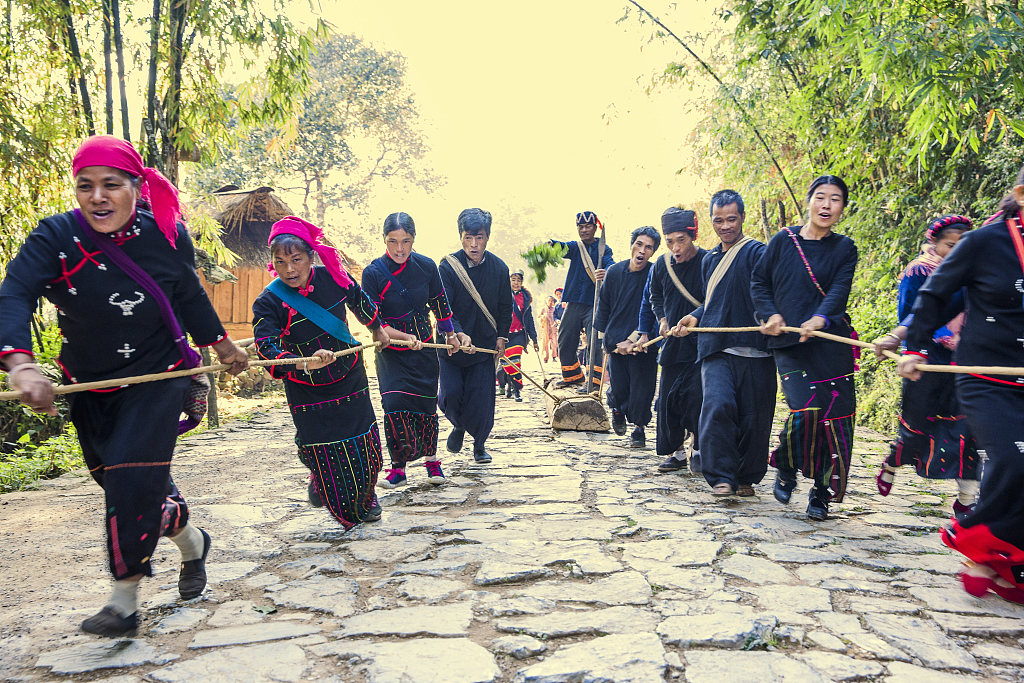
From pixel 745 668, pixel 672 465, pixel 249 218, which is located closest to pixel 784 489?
pixel 672 465

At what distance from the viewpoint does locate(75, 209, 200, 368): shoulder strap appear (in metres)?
2.96

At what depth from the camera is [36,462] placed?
6.89 meters

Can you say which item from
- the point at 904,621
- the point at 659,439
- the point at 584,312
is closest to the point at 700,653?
the point at 904,621

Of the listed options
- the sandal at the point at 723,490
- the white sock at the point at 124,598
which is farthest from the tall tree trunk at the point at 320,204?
the white sock at the point at 124,598

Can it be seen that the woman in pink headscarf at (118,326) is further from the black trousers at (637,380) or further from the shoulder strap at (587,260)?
the shoulder strap at (587,260)

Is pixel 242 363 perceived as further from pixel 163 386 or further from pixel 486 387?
pixel 486 387

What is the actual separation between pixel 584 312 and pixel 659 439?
3539mm

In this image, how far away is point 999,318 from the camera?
3225 mm

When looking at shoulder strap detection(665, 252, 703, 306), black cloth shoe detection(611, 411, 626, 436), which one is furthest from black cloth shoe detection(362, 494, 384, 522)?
black cloth shoe detection(611, 411, 626, 436)

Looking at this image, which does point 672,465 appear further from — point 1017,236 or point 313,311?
point 1017,236

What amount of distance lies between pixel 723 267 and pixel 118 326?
13.3 feet

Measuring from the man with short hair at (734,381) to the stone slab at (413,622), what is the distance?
2.50m

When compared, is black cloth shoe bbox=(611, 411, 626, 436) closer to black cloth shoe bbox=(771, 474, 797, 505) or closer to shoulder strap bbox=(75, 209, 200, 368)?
black cloth shoe bbox=(771, 474, 797, 505)

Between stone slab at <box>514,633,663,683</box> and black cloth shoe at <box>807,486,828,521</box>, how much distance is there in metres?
2.32
